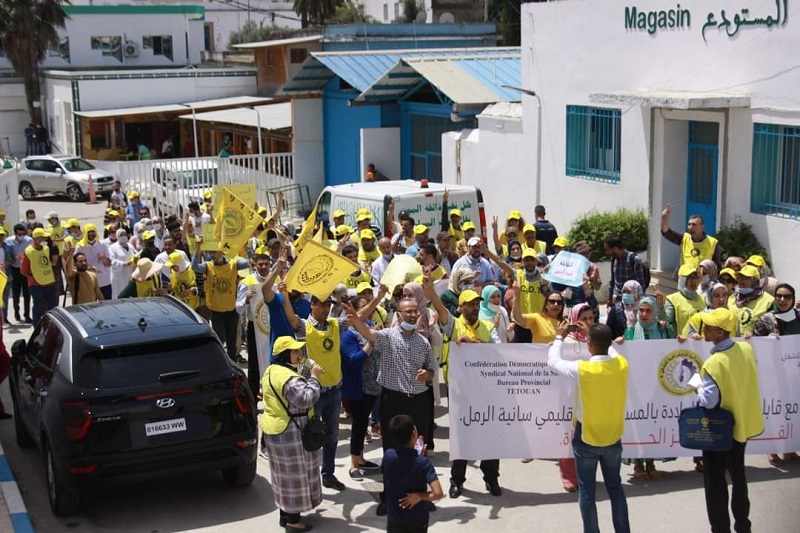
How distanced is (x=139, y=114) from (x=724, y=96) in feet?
97.2

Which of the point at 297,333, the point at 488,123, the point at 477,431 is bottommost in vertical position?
the point at 477,431

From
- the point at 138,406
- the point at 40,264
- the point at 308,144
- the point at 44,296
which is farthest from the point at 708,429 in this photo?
the point at 308,144

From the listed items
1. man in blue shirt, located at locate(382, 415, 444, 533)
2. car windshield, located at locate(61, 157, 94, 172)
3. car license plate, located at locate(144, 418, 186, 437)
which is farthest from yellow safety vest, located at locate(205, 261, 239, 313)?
car windshield, located at locate(61, 157, 94, 172)

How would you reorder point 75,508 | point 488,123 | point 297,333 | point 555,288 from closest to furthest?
1. point 75,508
2. point 297,333
3. point 555,288
4. point 488,123

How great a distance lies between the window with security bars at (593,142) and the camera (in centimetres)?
1839

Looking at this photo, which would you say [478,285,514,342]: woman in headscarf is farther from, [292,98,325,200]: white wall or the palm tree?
the palm tree

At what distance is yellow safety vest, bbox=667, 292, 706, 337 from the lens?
962 centimetres

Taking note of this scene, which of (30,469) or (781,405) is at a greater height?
(781,405)

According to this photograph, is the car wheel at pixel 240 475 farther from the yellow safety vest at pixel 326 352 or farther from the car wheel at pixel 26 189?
the car wheel at pixel 26 189

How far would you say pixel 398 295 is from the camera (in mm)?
10000

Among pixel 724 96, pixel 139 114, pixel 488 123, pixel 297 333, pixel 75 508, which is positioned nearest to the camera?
pixel 75 508

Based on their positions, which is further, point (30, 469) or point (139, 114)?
point (139, 114)

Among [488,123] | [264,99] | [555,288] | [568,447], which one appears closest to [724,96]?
[555,288]

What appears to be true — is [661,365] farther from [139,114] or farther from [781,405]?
[139,114]
